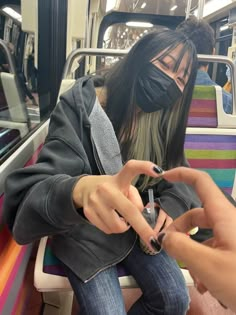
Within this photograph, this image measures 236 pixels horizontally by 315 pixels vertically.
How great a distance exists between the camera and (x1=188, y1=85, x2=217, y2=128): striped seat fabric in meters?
1.60

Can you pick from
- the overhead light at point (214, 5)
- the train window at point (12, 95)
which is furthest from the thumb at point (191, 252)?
the overhead light at point (214, 5)

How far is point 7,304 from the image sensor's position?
822mm

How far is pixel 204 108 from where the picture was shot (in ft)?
5.27

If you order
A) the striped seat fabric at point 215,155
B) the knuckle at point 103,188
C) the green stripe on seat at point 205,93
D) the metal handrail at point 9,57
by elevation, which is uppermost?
the metal handrail at point 9,57

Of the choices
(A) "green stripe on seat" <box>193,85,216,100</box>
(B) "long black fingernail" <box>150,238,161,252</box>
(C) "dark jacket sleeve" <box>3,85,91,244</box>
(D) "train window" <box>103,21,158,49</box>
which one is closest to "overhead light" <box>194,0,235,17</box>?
(D) "train window" <box>103,21,158,49</box>

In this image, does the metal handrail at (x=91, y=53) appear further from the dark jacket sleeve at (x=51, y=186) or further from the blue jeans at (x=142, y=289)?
the blue jeans at (x=142, y=289)

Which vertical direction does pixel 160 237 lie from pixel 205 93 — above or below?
below

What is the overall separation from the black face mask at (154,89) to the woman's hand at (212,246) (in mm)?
597

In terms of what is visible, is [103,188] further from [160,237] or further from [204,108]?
[204,108]

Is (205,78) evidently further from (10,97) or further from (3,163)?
(3,163)

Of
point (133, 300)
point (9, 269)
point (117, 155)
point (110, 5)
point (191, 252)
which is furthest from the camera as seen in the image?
point (110, 5)

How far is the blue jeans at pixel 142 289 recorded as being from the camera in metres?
0.88

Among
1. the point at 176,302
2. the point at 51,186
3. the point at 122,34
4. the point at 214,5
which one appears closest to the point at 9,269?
the point at 51,186

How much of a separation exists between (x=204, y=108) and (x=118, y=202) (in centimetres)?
126
